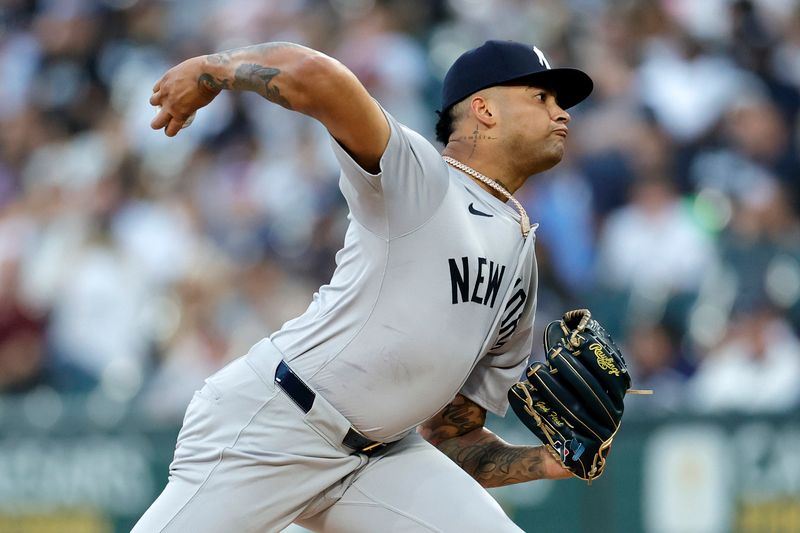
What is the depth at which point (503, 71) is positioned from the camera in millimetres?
4219

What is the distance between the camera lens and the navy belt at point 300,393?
3.88 meters

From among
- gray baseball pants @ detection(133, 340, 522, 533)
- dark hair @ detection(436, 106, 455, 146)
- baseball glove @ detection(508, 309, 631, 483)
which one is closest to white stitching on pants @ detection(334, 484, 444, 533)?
gray baseball pants @ detection(133, 340, 522, 533)

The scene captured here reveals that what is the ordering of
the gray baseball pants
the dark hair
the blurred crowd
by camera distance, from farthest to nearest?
the blurred crowd → the dark hair → the gray baseball pants

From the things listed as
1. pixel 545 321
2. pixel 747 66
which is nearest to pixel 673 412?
pixel 545 321

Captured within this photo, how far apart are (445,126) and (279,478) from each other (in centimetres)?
133

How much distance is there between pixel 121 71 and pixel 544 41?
384 centimetres

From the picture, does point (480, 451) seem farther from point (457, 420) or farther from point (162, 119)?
point (162, 119)

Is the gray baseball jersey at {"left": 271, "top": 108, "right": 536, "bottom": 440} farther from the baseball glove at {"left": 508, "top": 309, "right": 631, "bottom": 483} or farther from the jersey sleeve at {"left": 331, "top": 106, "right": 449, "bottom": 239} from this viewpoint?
the baseball glove at {"left": 508, "top": 309, "right": 631, "bottom": 483}

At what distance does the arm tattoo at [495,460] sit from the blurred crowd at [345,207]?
2.88m

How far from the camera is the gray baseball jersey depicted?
3.77m

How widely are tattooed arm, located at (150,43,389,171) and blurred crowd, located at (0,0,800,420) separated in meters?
4.01

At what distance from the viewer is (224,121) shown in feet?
33.9

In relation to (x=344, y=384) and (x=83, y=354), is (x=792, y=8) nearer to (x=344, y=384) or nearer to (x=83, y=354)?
(x=83, y=354)

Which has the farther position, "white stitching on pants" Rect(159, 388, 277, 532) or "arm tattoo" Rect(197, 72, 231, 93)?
"white stitching on pants" Rect(159, 388, 277, 532)
